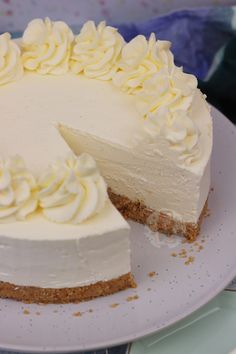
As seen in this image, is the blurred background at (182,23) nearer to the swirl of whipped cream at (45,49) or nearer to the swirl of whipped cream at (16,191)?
the swirl of whipped cream at (45,49)

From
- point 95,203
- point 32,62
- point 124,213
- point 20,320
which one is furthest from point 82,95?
point 20,320

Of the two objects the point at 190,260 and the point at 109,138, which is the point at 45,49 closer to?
the point at 109,138

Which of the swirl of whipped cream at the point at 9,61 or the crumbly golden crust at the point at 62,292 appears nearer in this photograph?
the crumbly golden crust at the point at 62,292

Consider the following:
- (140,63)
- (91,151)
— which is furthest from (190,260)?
(140,63)

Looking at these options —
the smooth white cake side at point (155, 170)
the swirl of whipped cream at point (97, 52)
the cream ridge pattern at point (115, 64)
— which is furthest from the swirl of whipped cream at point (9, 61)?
the smooth white cake side at point (155, 170)

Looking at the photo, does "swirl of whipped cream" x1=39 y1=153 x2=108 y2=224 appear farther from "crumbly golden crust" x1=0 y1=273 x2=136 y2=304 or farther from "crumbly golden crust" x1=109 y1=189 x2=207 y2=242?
"crumbly golden crust" x1=109 y1=189 x2=207 y2=242

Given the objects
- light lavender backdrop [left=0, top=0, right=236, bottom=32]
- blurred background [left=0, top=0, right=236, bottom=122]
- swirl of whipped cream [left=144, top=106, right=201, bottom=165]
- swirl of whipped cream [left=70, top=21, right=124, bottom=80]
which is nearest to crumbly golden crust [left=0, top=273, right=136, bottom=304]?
swirl of whipped cream [left=144, top=106, right=201, bottom=165]

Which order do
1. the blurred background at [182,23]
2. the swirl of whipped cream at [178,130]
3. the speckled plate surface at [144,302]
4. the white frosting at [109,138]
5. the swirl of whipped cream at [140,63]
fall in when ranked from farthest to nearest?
the blurred background at [182,23], the swirl of whipped cream at [140,63], the white frosting at [109,138], the swirl of whipped cream at [178,130], the speckled plate surface at [144,302]
